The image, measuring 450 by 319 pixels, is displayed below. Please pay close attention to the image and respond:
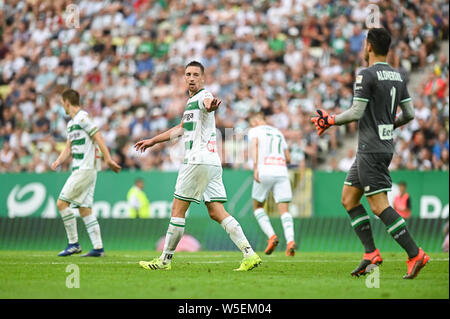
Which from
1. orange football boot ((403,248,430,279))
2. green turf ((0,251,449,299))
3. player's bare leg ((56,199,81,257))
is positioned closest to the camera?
green turf ((0,251,449,299))

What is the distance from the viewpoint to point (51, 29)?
28.4 m

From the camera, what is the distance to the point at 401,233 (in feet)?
28.9

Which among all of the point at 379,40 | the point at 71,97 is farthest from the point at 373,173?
the point at 71,97

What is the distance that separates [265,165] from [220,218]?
15.7 ft

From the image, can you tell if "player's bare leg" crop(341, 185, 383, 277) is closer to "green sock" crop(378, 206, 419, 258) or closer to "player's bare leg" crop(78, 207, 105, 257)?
"green sock" crop(378, 206, 419, 258)

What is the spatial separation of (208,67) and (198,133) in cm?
1512

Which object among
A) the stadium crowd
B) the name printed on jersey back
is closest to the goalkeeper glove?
the name printed on jersey back

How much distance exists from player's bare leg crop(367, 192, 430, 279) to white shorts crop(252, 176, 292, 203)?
5.95 m

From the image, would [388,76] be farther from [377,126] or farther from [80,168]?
[80,168]

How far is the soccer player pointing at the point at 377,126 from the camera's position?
8812 millimetres

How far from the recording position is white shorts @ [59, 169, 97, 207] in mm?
13289

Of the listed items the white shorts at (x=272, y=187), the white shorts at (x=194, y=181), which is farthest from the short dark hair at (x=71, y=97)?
the white shorts at (x=194, y=181)

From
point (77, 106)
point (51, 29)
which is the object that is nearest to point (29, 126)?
point (51, 29)

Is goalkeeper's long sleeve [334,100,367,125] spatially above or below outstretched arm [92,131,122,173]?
above
